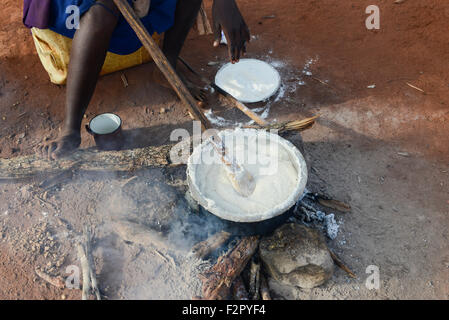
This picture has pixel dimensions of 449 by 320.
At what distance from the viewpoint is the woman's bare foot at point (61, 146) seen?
7.61 ft

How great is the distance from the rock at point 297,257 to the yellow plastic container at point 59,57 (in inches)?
80.8

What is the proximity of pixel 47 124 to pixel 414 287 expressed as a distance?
2.81 m

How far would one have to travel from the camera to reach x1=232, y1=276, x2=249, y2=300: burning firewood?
2021 millimetres

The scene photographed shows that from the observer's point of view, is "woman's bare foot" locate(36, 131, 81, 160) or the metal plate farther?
the metal plate

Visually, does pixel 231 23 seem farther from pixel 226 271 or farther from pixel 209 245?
pixel 226 271

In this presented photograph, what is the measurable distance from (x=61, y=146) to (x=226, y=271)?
128 cm

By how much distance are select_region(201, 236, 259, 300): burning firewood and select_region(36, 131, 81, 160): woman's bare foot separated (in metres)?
1.16

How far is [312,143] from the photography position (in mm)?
2793

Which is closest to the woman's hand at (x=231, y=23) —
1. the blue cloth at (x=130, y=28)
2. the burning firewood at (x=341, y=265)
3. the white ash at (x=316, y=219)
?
the blue cloth at (x=130, y=28)

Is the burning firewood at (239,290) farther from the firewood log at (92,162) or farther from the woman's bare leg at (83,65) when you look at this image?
the woman's bare leg at (83,65)

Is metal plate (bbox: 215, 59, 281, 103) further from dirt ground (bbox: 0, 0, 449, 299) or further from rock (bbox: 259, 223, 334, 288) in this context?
rock (bbox: 259, 223, 334, 288)

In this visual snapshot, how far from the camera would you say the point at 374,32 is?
3672 millimetres

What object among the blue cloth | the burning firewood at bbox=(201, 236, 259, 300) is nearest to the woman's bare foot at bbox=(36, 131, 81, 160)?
the blue cloth

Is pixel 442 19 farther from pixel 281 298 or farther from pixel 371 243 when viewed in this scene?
pixel 281 298
